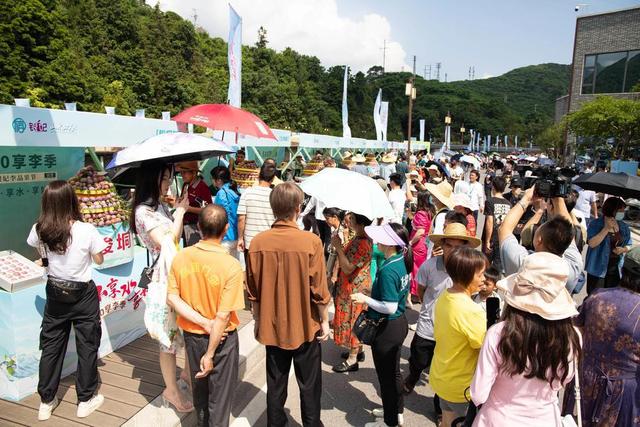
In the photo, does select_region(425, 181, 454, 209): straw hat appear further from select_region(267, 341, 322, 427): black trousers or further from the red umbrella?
select_region(267, 341, 322, 427): black trousers

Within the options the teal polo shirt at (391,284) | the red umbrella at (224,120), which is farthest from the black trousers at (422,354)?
the red umbrella at (224,120)

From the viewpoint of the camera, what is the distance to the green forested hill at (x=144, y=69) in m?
23.3

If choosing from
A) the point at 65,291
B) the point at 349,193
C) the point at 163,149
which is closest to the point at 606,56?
the point at 349,193

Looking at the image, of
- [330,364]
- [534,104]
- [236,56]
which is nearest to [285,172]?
[236,56]

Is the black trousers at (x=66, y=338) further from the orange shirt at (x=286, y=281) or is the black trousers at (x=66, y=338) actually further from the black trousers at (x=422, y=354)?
the black trousers at (x=422, y=354)

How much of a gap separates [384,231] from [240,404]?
6.40ft

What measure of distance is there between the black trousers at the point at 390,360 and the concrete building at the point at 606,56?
1217 inches

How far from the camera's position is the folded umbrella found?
390 centimetres

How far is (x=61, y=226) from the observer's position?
9.25 feet

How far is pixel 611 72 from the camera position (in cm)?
2903

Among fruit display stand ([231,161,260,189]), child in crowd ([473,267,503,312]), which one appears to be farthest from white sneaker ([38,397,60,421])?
fruit display stand ([231,161,260,189])

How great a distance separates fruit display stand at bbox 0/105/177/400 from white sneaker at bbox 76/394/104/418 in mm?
603

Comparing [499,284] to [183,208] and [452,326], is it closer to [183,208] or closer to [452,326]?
[452,326]

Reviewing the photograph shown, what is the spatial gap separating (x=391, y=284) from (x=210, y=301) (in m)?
1.28
